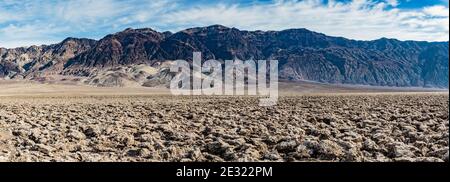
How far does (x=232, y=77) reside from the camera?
150375 mm

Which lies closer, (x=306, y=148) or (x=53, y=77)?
(x=306, y=148)

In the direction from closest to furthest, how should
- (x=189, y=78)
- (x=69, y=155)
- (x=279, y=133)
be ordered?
(x=69, y=155) < (x=279, y=133) < (x=189, y=78)

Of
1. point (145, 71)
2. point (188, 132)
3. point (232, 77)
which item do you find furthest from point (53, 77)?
point (188, 132)

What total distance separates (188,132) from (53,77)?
17586 cm

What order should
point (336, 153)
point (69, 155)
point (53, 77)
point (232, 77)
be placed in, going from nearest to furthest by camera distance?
1. point (336, 153)
2. point (69, 155)
3. point (232, 77)
4. point (53, 77)

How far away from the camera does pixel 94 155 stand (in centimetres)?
865

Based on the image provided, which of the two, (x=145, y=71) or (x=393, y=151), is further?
(x=145, y=71)

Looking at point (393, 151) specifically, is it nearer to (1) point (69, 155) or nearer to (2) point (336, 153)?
(2) point (336, 153)

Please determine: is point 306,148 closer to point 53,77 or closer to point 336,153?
point 336,153
